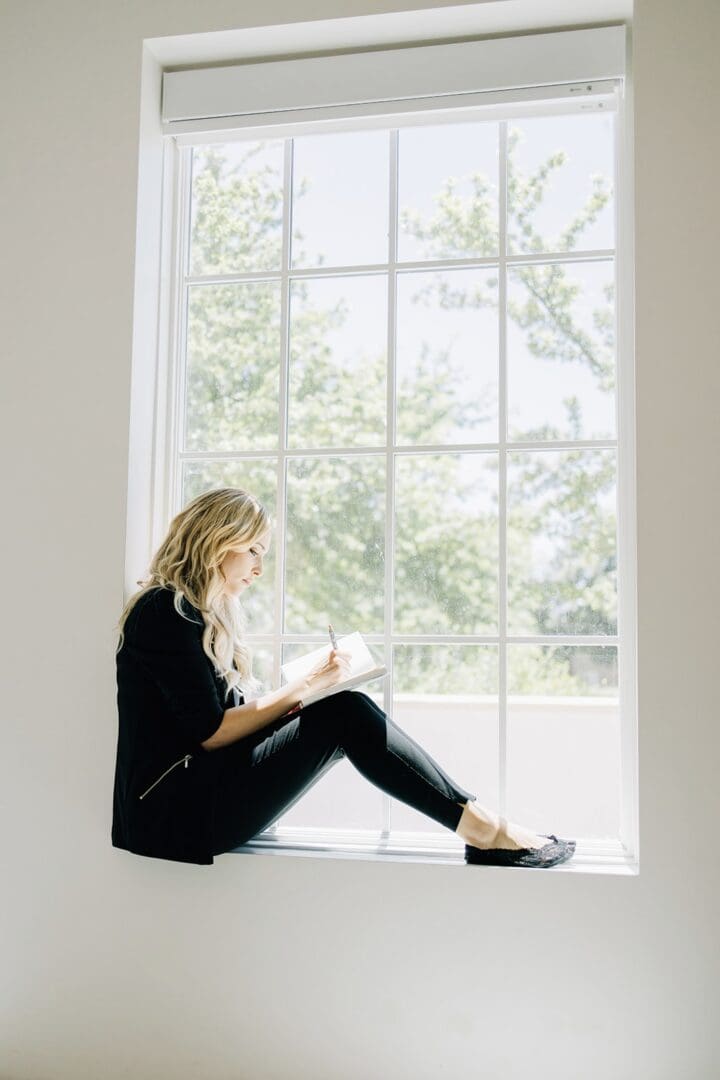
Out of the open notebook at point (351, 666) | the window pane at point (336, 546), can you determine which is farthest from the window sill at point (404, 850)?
the window pane at point (336, 546)

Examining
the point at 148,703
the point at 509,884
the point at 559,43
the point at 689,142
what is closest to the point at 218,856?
the point at 148,703

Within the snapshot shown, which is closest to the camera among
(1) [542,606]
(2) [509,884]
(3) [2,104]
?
(2) [509,884]


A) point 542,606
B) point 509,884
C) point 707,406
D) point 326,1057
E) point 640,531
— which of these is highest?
point 707,406

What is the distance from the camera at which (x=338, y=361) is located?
2.73 meters

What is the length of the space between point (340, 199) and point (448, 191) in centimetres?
30

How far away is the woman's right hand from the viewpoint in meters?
2.41

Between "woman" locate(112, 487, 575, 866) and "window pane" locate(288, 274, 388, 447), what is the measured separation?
49cm

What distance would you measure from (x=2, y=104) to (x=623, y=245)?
5.71 ft

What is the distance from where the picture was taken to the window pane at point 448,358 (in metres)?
2.64

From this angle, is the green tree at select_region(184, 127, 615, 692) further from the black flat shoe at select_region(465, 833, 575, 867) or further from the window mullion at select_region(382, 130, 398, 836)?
the black flat shoe at select_region(465, 833, 575, 867)

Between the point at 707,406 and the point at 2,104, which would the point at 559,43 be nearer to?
the point at 707,406

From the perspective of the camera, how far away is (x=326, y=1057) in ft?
7.74

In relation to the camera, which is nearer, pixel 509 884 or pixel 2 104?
pixel 509 884

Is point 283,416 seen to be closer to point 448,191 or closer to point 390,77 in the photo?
point 448,191
